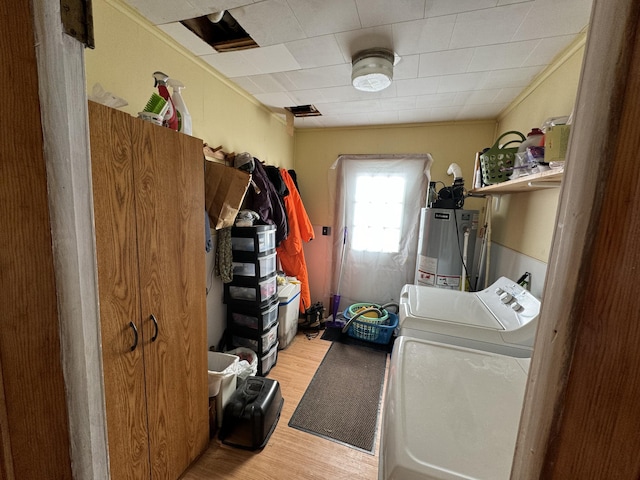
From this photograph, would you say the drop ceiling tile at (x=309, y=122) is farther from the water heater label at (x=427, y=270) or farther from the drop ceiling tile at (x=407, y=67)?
the water heater label at (x=427, y=270)

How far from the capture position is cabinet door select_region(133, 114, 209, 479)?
105 centimetres

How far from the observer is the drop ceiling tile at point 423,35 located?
4.27 ft

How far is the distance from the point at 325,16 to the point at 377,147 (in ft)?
5.84

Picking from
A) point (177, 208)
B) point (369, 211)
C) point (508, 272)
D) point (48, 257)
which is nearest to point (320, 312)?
point (369, 211)

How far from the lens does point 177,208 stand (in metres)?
1.18

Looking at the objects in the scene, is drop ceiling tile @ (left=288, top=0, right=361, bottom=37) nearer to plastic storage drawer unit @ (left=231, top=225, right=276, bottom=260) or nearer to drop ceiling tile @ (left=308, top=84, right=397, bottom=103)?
drop ceiling tile @ (left=308, top=84, right=397, bottom=103)

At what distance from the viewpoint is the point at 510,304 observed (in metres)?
1.43

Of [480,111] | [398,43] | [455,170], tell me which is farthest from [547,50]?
[455,170]

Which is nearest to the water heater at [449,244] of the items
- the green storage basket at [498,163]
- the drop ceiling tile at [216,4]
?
the green storage basket at [498,163]

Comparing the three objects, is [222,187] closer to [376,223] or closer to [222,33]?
[222,33]

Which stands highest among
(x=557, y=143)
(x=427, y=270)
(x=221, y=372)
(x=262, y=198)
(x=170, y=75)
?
(x=170, y=75)

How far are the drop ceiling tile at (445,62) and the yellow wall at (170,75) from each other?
55.5 inches

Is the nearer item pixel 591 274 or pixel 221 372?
pixel 591 274

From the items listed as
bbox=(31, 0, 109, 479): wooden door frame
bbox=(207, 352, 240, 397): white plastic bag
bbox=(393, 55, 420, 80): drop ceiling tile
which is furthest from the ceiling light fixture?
bbox=(207, 352, 240, 397): white plastic bag
